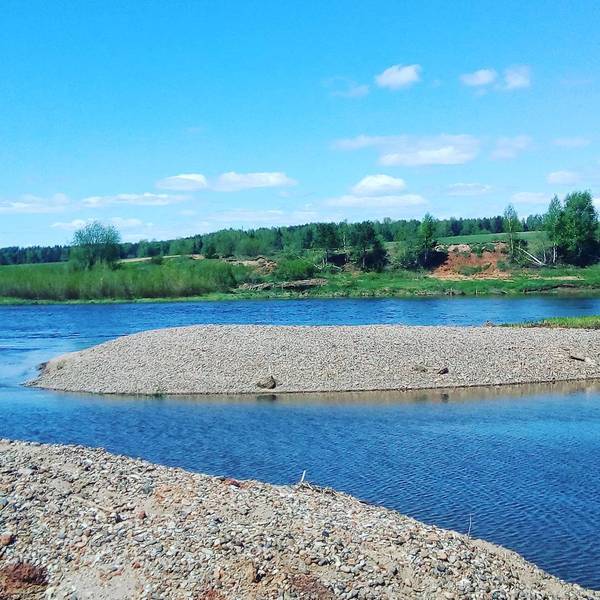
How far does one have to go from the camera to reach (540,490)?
1512 centimetres

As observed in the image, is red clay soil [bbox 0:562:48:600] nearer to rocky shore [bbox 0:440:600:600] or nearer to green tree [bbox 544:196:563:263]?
rocky shore [bbox 0:440:600:600]

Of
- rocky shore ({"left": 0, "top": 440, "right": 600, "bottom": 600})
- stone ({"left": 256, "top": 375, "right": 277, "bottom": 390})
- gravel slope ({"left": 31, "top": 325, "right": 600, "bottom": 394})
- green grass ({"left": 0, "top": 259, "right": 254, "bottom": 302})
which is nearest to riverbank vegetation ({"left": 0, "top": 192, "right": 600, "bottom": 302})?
green grass ({"left": 0, "top": 259, "right": 254, "bottom": 302})

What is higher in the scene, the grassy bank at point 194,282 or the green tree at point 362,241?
the green tree at point 362,241

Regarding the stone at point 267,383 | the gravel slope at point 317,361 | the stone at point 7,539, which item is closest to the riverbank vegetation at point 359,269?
the gravel slope at point 317,361

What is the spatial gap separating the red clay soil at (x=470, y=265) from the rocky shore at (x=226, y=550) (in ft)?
269

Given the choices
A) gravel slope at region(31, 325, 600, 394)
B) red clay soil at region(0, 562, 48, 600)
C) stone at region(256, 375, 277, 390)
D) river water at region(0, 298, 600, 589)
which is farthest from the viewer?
gravel slope at region(31, 325, 600, 394)

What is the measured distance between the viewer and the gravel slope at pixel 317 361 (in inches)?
1088

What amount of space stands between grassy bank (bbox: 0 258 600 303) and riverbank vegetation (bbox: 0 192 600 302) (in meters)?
0.13

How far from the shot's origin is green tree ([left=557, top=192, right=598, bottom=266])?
93.9m

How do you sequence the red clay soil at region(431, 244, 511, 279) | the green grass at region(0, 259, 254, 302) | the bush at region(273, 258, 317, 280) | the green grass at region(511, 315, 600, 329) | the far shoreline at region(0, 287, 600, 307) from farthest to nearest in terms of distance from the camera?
1. the red clay soil at region(431, 244, 511, 279)
2. the bush at region(273, 258, 317, 280)
3. the green grass at region(0, 259, 254, 302)
4. the far shoreline at region(0, 287, 600, 307)
5. the green grass at region(511, 315, 600, 329)

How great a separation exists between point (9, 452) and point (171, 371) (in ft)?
45.8

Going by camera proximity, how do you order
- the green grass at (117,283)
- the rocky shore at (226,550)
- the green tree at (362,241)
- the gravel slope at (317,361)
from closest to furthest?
the rocky shore at (226,550) < the gravel slope at (317,361) < the green grass at (117,283) < the green tree at (362,241)

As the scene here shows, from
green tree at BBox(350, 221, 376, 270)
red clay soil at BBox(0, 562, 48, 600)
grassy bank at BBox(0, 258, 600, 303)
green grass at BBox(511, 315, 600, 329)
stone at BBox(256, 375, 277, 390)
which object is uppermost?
green tree at BBox(350, 221, 376, 270)

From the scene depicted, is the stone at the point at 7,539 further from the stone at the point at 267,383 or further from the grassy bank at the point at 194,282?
the grassy bank at the point at 194,282
